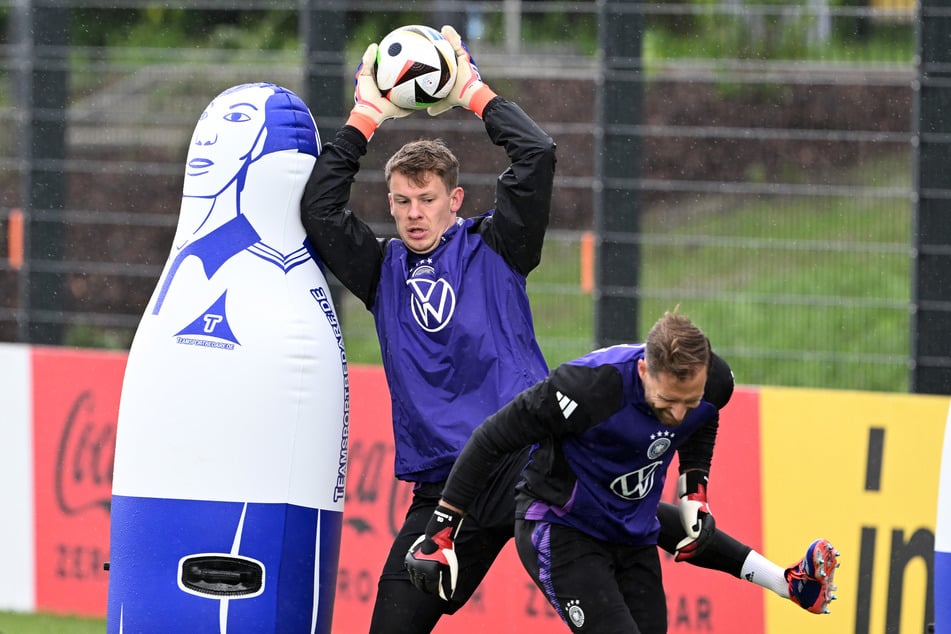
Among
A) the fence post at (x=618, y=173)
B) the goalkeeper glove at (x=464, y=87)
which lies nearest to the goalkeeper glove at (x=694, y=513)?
the goalkeeper glove at (x=464, y=87)

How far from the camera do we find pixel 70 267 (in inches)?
373

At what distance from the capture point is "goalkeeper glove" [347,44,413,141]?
552 cm

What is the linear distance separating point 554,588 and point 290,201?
63.1 inches

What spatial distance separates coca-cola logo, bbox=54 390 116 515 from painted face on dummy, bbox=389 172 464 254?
2.86 meters

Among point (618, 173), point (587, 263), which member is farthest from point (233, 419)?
point (587, 263)

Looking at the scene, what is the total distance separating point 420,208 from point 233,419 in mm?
971

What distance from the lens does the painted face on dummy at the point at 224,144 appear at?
537 centimetres

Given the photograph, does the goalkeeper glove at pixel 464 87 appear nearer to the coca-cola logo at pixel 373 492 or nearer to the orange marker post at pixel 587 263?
the coca-cola logo at pixel 373 492

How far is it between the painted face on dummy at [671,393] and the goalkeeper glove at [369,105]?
1.38 metres

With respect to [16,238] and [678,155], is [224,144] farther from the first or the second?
[16,238]

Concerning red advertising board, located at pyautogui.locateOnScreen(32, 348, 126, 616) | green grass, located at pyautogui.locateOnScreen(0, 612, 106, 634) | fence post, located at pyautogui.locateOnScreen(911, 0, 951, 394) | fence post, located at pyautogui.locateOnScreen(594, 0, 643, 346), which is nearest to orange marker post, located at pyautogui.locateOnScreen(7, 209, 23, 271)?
red advertising board, located at pyautogui.locateOnScreen(32, 348, 126, 616)

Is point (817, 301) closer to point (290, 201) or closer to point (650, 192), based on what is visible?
point (650, 192)

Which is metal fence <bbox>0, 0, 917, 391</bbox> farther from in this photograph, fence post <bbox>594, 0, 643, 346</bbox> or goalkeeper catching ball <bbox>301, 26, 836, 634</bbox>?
goalkeeper catching ball <bbox>301, 26, 836, 634</bbox>

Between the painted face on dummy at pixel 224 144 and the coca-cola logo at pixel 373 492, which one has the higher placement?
the painted face on dummy at pixel 224 144
